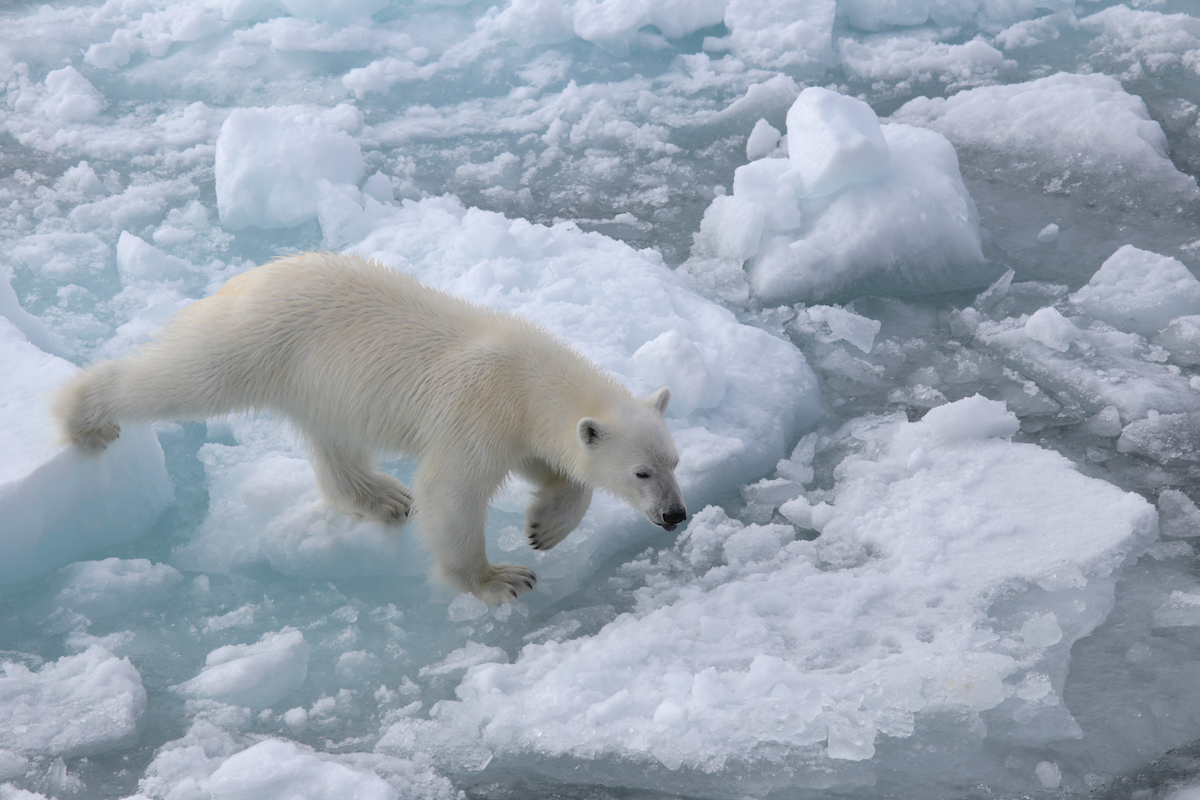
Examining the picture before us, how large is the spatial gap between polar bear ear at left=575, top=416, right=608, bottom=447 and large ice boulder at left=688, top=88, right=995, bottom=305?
2.21m

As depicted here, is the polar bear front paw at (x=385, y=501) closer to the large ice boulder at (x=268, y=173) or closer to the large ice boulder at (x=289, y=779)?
the large ice boulder at (x=289, y=779)

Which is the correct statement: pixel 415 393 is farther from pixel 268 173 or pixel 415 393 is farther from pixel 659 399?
pixel 268 173

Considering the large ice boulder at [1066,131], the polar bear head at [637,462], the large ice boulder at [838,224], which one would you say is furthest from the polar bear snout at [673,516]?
the large ice boulder at [1066,131]

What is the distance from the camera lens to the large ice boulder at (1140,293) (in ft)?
15.9

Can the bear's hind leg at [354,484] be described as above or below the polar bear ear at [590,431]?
below

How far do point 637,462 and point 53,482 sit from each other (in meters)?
2.11

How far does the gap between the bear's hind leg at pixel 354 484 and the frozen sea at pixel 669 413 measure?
10 cm

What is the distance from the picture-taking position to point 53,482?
3441 mm

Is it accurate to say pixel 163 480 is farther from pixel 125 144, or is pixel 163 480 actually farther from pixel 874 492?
pixel 125 144

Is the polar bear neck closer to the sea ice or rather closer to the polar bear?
the polar bear

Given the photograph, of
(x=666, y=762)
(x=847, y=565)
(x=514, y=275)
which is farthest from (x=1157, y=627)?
(x=514, y=275)

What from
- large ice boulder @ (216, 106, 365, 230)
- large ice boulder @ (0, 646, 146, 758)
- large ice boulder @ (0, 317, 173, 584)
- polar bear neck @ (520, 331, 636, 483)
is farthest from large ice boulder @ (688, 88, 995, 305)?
large ice boulder @ (0, 646, 146, 758)

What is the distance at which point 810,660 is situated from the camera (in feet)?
10.5

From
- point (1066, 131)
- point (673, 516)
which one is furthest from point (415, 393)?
point (1066, 131)
